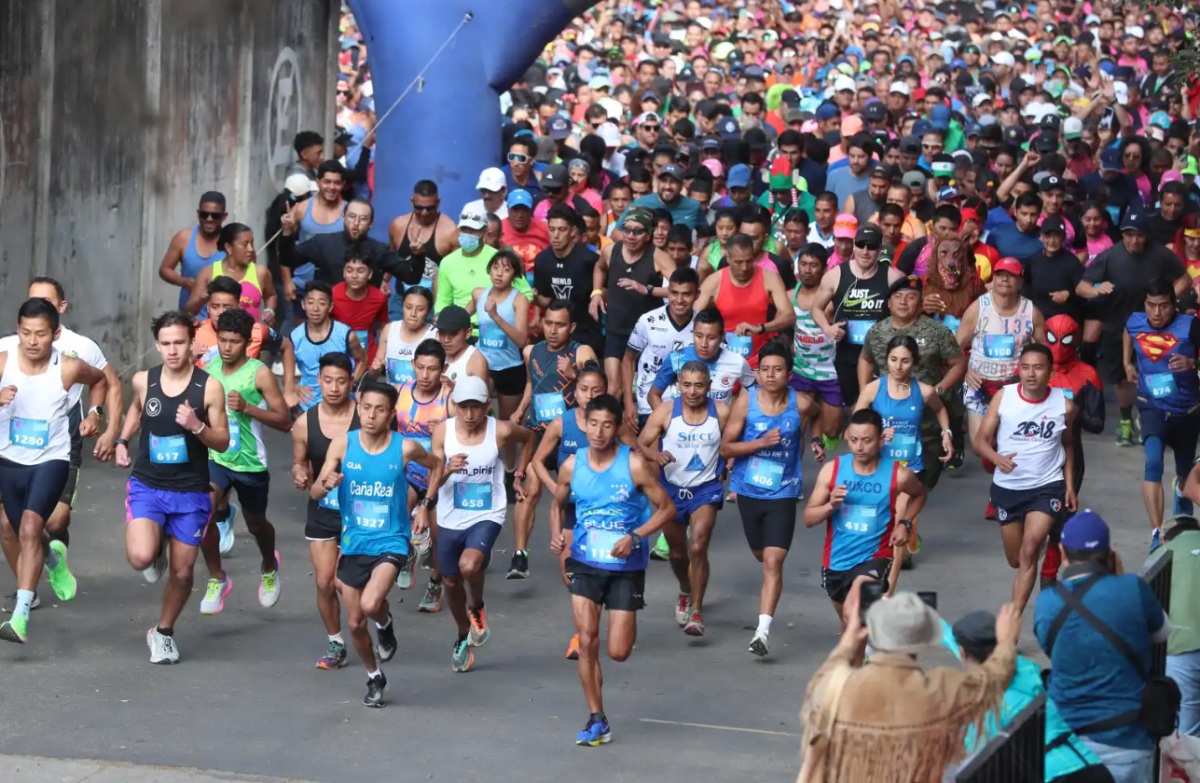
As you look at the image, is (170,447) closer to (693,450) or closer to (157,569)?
(157,569)

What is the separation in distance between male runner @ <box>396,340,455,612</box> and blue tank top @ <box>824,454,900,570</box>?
225cm

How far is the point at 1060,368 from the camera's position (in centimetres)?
1257

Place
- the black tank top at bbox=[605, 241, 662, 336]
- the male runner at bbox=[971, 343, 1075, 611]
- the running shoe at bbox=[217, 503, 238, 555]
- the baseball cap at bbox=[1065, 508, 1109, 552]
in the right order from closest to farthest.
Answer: the baseball cap at bbox=[1065, 508, 1109, 552], the male runner at bbox=[971, 343, 1075, 611], the running shoe at bbox=[217, 503, 238, 555], the black tank top at bbox=[605, 241, 662, 336]

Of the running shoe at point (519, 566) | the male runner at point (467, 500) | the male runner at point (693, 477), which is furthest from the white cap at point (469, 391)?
the running shoe at point (519, 566)

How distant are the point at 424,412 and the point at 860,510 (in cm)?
269

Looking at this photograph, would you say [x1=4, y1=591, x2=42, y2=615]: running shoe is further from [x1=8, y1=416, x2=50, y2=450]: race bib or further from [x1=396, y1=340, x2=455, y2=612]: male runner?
[x1=396, y1=340, x2=455, y2=612]: male runner

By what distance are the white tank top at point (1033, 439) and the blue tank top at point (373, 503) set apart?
3.55 meters

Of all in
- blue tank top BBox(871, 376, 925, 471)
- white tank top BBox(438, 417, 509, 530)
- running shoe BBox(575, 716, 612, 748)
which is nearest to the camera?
running shoe BBox(575, 716, 612, 748)

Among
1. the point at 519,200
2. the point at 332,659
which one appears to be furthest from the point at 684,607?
the point at 519,200

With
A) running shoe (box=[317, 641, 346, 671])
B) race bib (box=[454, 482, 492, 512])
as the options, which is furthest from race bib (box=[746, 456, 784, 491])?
running shoe (box=[317, 641, 346, 671])

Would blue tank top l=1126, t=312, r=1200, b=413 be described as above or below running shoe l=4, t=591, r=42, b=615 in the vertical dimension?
above

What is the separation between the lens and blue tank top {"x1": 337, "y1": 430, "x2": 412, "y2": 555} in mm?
9570

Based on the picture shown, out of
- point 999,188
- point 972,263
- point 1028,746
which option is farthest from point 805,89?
point 1028,746

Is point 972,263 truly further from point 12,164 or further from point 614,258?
point 12,164
